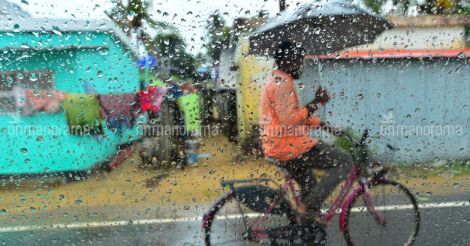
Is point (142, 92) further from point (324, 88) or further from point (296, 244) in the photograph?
point (296, 244)

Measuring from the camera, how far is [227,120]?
5.19 feet

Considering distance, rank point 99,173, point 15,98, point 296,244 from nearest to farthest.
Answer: point 15,98
point 99,173
point 296,244

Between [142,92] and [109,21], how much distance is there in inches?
11.8

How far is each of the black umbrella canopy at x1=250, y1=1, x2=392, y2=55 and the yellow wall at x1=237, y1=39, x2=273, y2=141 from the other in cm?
4

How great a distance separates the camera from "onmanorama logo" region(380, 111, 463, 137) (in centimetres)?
176

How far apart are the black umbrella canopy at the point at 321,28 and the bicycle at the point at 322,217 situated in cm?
43

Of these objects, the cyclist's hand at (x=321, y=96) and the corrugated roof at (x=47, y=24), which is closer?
the corrugated roof at (x=47, y=24)

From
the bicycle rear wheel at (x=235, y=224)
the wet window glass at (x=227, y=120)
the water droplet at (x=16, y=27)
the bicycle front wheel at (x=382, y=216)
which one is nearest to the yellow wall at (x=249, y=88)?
the wet window glass at (x=227, y=120)

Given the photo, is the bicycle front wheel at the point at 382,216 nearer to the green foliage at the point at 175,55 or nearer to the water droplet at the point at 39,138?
the green foliage at the point at 175,55

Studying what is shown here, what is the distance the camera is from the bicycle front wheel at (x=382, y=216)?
1881 mm

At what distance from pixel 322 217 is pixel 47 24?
4.70 ft

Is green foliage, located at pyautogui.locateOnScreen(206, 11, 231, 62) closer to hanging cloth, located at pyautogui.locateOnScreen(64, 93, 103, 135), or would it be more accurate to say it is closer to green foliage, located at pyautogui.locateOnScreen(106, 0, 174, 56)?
green foliage, located at pyautogui.locateOnScreen(106, 0, 174, 56)

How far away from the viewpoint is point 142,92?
1.54 meters

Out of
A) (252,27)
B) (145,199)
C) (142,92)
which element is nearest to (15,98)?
(142,92)
